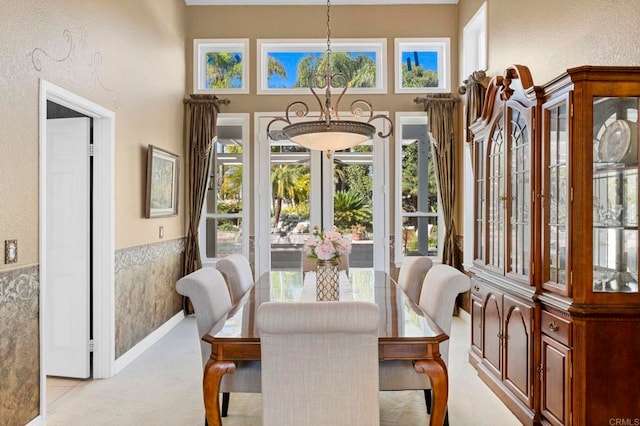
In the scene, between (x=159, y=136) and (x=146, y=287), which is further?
(x=159, y=136)

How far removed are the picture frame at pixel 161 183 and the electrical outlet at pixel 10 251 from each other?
1940 millimetres

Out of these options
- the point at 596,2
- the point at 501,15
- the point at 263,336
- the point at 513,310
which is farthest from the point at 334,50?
the point at 263,336

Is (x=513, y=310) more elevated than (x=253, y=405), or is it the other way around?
(x=513, y=310)

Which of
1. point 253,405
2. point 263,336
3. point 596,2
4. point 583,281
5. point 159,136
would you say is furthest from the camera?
point 159,136

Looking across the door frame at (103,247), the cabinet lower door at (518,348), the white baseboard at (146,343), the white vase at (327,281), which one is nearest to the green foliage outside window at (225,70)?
the door frame at (103,247)

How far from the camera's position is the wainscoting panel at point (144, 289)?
4113 millimetres

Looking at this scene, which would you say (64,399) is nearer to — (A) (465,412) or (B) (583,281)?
(A) (465,412)

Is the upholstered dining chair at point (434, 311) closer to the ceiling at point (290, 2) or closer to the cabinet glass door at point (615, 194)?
the cabinet glass door at point (615, 194)

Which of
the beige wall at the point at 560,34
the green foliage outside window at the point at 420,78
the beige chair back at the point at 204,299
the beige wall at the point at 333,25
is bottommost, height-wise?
the beige chair back at the point at 204,299

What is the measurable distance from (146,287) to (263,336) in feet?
10.3

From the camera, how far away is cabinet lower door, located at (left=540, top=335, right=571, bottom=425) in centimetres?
251

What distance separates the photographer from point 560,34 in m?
3.46

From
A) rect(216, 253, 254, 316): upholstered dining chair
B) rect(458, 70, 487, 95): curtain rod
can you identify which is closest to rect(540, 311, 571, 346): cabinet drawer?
rect(216, 253, 254, 316): upholstered dining chair

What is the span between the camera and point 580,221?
8.04ft
